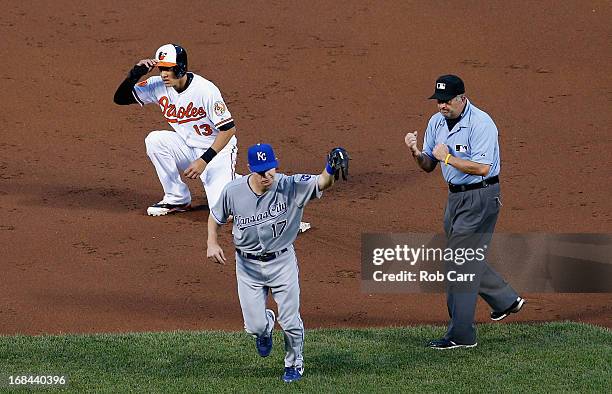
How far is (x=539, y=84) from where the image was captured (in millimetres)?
16875

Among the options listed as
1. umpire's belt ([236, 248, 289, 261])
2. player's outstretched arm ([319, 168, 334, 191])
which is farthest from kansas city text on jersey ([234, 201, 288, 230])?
player's outstretched arm ([319, 168, 334, 191])

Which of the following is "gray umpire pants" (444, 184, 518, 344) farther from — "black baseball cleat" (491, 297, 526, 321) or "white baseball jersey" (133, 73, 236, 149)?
"white baseball jersey" (133, 73, 236, 149)

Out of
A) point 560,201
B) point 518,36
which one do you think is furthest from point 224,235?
point 518,36

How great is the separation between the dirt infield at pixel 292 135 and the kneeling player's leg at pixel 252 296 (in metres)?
1.82

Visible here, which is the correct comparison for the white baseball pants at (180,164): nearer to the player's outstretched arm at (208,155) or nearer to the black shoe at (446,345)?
the player's outstretched arm at (208,155)

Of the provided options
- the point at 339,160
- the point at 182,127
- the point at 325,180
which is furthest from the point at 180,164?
the point at 339,160

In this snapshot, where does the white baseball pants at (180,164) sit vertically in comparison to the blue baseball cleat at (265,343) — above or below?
above

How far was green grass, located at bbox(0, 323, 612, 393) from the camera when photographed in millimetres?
8539

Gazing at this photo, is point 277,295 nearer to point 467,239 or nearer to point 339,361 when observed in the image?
point 339,361

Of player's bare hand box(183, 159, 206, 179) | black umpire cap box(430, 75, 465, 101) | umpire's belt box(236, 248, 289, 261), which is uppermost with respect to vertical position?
black umpire cap box(430, 75, 465, 101)

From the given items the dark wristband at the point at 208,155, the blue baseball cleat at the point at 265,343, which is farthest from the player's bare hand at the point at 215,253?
the dark wristband at the point at 208,155

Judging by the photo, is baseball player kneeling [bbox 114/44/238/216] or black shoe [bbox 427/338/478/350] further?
baseball player kneeling [bbox 114/44/238/216]

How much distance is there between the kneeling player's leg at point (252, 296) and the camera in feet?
28.1

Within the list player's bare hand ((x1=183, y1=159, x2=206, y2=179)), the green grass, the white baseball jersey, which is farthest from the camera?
the white baseball jersey
